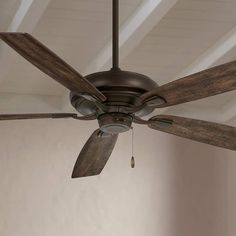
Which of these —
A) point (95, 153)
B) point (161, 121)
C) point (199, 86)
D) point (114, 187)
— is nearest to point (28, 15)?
point (95, 153)

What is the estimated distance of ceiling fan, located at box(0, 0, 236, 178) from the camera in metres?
1.53

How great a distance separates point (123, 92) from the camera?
1744 mm

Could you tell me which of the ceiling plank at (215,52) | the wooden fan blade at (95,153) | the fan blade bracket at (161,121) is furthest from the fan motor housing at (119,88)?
the ceiling plank at (215,52)

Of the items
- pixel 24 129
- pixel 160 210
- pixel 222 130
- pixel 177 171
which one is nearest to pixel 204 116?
pixel 177 171

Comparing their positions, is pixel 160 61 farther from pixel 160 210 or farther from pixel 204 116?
pixel 160 210

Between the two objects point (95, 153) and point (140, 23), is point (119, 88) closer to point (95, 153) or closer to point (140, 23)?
point (95, 153)

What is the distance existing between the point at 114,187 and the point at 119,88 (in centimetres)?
216

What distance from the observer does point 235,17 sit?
2.89 meters

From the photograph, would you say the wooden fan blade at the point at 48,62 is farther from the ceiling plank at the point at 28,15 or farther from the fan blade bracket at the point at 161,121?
the ceiling plank at the point at 28,15

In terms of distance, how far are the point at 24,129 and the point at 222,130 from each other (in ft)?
6.93

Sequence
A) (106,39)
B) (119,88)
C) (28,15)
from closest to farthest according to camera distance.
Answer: (119,88) → (28,15) → (106,39)

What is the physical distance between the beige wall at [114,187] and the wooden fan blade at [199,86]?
2065 millimetres

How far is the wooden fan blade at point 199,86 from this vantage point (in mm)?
1531

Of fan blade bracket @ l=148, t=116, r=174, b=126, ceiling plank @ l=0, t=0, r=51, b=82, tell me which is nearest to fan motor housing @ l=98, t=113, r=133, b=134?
fan blade bracket @ l=148, t=116, r=174, b=126
